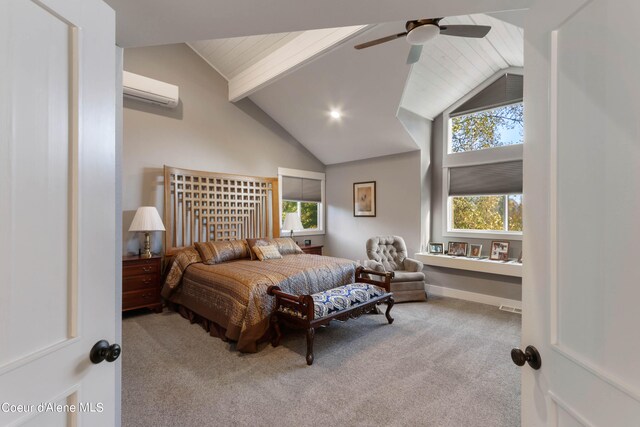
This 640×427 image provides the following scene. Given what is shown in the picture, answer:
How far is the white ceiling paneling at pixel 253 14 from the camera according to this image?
3.46 feet

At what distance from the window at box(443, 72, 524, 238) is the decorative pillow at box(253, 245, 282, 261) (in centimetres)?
283

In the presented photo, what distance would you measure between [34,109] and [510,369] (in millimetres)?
3223

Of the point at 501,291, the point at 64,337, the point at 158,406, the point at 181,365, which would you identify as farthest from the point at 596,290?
the point at 501,291

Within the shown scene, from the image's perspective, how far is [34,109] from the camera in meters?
0.69

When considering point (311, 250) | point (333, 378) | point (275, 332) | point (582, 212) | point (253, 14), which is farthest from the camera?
point (311, 250)

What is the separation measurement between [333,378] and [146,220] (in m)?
2.93

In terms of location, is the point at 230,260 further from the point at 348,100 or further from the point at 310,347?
the point at 348,100

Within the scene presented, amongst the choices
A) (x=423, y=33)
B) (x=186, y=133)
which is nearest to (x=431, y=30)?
(x=423, y=33)

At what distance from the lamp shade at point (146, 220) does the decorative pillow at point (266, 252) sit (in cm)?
126

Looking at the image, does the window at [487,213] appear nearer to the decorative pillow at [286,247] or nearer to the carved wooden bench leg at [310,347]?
the decorative pillow at [286,247]

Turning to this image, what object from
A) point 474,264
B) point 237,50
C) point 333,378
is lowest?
point 333,378

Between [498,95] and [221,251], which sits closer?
[221,251]

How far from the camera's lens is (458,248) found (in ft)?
15.1

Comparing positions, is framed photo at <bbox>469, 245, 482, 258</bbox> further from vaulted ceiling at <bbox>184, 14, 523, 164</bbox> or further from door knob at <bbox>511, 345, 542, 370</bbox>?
door knob at <bbox>511, 345, 542, 370</bbox>
